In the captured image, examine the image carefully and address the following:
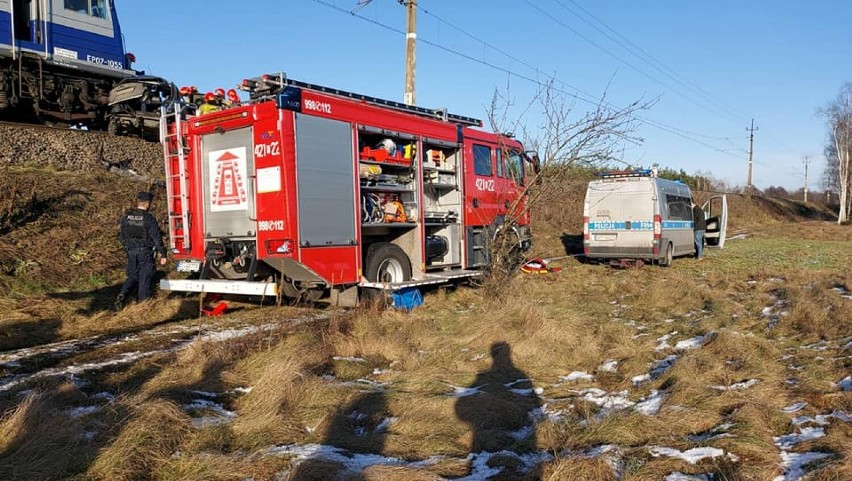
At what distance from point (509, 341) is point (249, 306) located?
461 centimetres

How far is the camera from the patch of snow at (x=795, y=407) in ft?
13.9

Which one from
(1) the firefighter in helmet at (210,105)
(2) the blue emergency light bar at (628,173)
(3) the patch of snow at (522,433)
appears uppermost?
(1) the firefighter in helmet at (210,105)

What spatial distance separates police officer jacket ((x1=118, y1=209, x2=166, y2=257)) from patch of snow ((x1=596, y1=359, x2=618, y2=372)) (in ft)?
18.7

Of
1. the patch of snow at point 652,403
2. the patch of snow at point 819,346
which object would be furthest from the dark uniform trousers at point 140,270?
the patch of snow at point 819,346

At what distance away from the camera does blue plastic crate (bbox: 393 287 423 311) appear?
938 centimetres

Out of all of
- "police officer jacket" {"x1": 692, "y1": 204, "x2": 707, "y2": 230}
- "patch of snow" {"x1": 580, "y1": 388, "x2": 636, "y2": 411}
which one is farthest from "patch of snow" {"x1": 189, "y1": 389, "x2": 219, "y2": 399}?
"police officer jacket" {"x1": 692, "y1": 204, "x2": 707, "y2": 230}

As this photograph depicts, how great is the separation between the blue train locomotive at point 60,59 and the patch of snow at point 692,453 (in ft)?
42.8

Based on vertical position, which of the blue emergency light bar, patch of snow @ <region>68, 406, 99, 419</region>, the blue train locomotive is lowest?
patch of snow @ <region>68, 406, 99, 419</region>

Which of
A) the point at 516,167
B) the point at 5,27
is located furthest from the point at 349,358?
the point at 5,27

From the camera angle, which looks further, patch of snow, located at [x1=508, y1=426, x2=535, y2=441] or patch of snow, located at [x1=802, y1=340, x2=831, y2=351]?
patch of snow, located at [x1=802, y1=340, x2=831, y2=351]

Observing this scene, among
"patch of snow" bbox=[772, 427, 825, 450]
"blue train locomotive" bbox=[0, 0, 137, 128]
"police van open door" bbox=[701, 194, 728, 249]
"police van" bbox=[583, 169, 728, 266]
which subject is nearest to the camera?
"patch of snow" bbox=[772, 427, 825, 450]

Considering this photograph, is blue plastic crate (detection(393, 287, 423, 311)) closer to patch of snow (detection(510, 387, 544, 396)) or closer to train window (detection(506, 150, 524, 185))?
train window (detection(506, 150, 524, 185))

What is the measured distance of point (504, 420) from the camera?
14.1 feet

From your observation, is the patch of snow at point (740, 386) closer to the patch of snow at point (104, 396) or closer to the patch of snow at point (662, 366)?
the patch of snow at point (662, 366)
